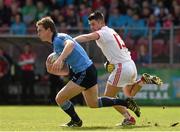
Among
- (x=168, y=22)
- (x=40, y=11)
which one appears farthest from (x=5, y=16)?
(x=168, y=22)

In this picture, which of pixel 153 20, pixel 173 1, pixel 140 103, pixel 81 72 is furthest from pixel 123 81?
pixel 173 1

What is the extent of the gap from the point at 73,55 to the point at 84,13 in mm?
13721

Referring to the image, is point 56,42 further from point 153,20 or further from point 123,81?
point 153,20

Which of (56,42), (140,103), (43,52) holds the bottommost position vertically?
(140,103)

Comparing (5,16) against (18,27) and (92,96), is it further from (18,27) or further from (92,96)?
(92,96)

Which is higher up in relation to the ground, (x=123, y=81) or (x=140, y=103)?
(x=123, y=81)

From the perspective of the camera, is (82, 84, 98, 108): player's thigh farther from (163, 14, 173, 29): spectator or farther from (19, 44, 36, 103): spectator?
(163, 14, 173, 29): spectator

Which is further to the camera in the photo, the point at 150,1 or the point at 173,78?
the point at 150,1

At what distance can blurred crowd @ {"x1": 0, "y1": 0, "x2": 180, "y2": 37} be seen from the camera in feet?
84.8

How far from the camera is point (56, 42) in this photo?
42.7ft

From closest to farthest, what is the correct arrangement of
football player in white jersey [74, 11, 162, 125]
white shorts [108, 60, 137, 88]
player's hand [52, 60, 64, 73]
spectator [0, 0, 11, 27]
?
player's hand [52, 60, 64, 73], football player in white jersey [74, 11, 162, 125], white shorts [108, 60, 137, 88], spectator [0, 0, 11, 27]

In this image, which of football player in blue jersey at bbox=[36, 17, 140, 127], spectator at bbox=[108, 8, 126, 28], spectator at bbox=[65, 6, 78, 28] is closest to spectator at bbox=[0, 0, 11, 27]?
spectator at bbox=[65, 6, 78, 28]

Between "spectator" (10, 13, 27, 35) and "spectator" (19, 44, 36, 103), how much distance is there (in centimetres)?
63

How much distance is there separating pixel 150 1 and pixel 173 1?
3.33ft
